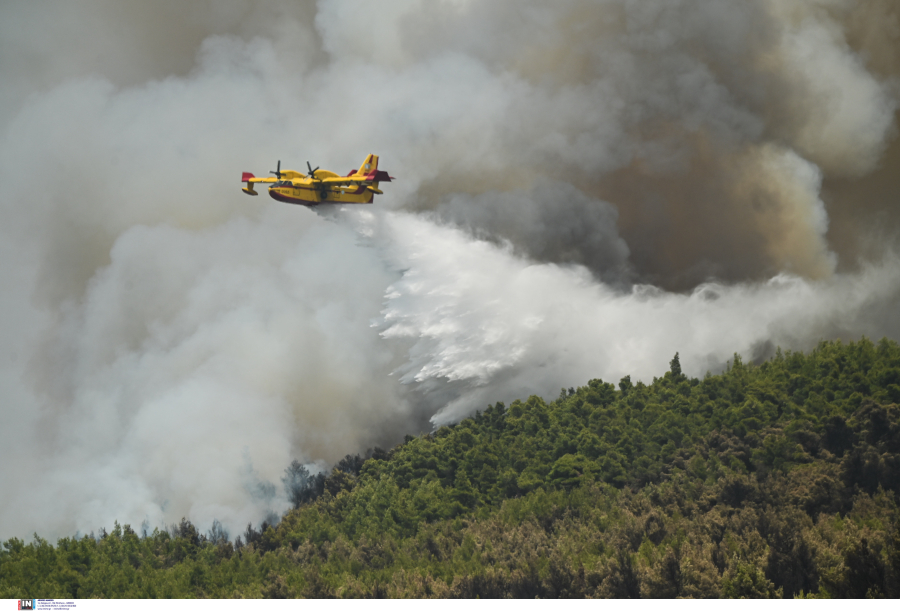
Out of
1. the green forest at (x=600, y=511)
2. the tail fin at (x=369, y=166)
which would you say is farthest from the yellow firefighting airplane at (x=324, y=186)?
the green forest at (x=600, y=511)

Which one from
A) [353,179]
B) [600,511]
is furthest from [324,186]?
[600,511]

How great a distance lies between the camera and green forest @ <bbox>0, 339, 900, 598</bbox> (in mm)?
37062

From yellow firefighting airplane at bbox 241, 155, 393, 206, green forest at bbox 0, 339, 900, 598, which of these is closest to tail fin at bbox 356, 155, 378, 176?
yellow firefighting airplane at bbox 241, 155, 393, 206

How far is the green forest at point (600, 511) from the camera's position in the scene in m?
37.1

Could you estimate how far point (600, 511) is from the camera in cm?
4916

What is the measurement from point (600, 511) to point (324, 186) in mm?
24792

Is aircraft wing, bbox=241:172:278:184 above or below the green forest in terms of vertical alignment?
above

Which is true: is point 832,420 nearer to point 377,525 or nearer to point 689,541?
point 689,541

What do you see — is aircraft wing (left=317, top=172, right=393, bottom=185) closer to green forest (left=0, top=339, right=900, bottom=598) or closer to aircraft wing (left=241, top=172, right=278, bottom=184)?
aircraft wing (left=241, top=172, right=278, bottom=184)

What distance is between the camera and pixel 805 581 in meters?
34.8

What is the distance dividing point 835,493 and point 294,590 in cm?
2791

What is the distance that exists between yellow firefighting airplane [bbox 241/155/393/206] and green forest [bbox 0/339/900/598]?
20.7 m

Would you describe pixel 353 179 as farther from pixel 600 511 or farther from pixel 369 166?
pixel 600 511

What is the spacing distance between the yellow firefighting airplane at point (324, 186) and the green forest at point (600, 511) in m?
20.7
